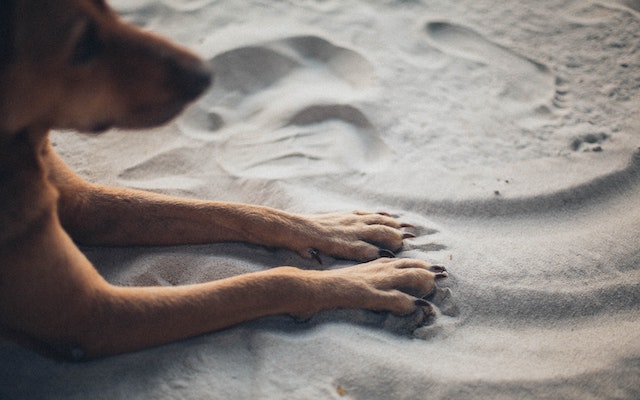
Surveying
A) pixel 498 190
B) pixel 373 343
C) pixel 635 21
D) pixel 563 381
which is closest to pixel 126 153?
pixel 373 343

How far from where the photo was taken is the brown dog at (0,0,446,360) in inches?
62.1

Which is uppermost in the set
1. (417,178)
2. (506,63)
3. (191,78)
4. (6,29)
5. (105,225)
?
(6,29)

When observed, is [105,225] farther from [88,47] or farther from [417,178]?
[417,178]

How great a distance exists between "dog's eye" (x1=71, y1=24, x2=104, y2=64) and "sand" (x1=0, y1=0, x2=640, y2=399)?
Answer: 3.07ft

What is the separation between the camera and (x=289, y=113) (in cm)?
306

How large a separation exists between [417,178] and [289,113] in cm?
77

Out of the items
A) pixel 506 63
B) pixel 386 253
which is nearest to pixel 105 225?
pixel 386 253

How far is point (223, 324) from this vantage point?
2.01 m

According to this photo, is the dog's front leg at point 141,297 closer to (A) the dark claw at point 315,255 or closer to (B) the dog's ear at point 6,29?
(A) the dark claw at point 315,255

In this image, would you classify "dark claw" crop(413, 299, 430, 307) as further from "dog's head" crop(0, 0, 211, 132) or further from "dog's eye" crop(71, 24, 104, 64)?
"dog's eye" crop(71, 24, 104, 64)

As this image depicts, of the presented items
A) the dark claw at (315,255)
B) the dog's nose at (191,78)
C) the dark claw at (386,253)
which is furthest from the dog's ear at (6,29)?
the dark claw at (386,253)

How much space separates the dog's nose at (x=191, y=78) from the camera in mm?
1771

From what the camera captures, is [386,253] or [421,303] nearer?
[421,303]

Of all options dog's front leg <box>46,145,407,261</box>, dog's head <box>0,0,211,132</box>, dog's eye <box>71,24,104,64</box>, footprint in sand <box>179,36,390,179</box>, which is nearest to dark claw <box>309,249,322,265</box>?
dog's front leg <box>46,145,407,261</box>
